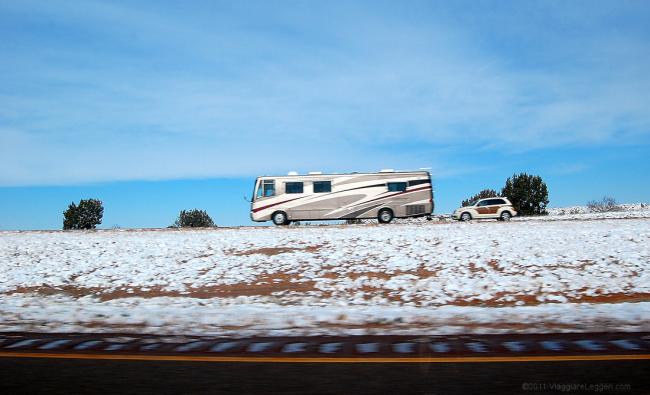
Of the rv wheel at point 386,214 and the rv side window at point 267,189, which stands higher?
the rv side window at point 267,189

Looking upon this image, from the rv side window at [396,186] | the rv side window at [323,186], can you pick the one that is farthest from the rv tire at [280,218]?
the rv side window at [396,186]

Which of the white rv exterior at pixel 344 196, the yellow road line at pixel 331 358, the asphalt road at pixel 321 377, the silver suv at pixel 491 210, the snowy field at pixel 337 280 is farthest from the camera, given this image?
the silver suv at pixel 491 210

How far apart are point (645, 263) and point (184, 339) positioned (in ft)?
43.0

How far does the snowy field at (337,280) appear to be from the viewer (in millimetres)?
7809

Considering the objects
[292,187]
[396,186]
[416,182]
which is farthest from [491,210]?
[292,187]

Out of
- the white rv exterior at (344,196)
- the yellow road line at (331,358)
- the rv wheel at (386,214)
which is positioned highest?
the white rv exterior at (344,196)

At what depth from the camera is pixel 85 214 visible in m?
57.4

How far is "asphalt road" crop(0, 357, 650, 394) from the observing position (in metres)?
4.01

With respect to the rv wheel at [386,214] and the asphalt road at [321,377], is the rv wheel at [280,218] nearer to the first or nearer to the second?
the rv wheel at [386,214]

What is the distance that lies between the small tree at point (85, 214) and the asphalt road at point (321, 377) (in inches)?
2257

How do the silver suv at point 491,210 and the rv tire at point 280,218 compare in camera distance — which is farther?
the silver suv at point 491,210

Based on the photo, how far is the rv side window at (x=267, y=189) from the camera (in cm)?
2725

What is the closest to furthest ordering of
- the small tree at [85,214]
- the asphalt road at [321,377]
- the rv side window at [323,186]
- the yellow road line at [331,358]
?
the asphalt road at [321,377] → the yellow road line at [331,358] → the rv side window at [323,186] → the small tree at [85,214]

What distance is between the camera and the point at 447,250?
15961 millimetres
